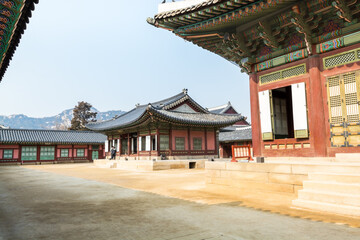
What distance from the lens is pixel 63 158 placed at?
1433 inches

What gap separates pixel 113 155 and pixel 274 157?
22121mm

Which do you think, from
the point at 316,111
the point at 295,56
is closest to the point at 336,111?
the point at 316,111

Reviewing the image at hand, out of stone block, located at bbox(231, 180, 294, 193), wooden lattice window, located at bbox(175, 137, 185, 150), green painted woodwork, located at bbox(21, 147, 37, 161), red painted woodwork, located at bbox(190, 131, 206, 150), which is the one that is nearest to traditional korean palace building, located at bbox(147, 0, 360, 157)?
stone block, located at bbox(231, 180, 294, 193)

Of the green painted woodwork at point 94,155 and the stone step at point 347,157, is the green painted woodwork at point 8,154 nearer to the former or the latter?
the green painted woodwork at point 94,155

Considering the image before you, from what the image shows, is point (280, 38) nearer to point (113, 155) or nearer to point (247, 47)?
point (247, 47)

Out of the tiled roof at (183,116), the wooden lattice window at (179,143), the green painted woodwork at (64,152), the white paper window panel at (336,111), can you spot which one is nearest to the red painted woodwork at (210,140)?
the tiled roof at (183,116)

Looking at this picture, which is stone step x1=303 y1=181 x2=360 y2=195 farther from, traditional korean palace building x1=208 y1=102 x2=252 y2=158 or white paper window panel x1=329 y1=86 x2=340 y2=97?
traditional korean palace building x1=208 y1=102 x2=252 y2=158

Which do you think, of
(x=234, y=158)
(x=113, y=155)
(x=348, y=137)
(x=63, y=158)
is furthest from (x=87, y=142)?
(x=348, y=137)

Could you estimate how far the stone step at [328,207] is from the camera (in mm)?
4457

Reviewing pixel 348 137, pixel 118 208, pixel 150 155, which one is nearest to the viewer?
pixel 118 208

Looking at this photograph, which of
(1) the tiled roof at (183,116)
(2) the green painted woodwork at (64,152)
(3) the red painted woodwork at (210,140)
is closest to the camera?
(1) the tiled roof at (183,116)

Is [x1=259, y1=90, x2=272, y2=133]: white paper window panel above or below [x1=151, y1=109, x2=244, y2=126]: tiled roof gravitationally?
below

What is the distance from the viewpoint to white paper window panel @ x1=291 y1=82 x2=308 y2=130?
7.90 metres

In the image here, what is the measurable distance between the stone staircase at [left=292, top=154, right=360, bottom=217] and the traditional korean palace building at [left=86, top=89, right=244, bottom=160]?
15.8 meters
